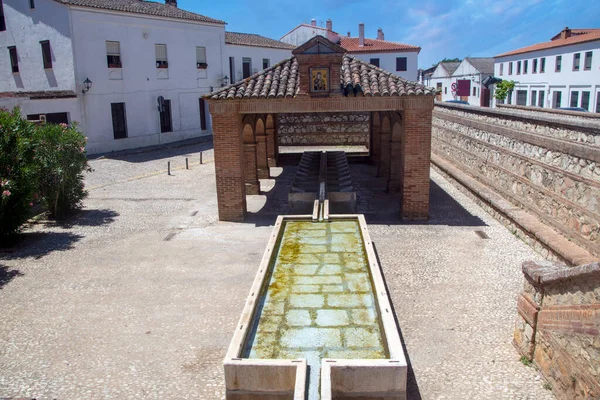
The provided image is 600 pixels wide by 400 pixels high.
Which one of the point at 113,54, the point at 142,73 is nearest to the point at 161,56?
the point at 142,73

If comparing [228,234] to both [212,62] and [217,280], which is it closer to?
[217,280]

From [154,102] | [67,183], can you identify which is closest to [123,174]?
[67,183]

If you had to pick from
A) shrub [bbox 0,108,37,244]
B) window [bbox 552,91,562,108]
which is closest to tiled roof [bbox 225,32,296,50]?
window [bbox 552,91,562,108]

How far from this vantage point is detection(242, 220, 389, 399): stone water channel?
5410mm

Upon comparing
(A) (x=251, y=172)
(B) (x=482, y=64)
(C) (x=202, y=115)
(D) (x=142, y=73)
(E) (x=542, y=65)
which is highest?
(B) (x=482, y=64)

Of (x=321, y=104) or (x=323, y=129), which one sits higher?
A: (x=321, y=104)

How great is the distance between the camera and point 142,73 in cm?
2627

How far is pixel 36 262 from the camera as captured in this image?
10.1 m

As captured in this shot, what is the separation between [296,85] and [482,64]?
147 ft

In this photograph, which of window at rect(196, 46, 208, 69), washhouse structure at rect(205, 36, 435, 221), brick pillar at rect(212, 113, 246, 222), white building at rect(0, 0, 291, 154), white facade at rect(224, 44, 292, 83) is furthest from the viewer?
white facade at rect(224, 44, 292, 83)

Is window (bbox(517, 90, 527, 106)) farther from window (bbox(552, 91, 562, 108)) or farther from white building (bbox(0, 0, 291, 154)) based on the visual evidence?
white building (bbox(0, 0, 291, 154))

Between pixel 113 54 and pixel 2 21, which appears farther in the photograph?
pixel 2 21

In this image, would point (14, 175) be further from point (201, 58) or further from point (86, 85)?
point (201, 58)

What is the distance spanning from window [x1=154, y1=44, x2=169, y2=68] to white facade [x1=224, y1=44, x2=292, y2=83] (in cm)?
494
